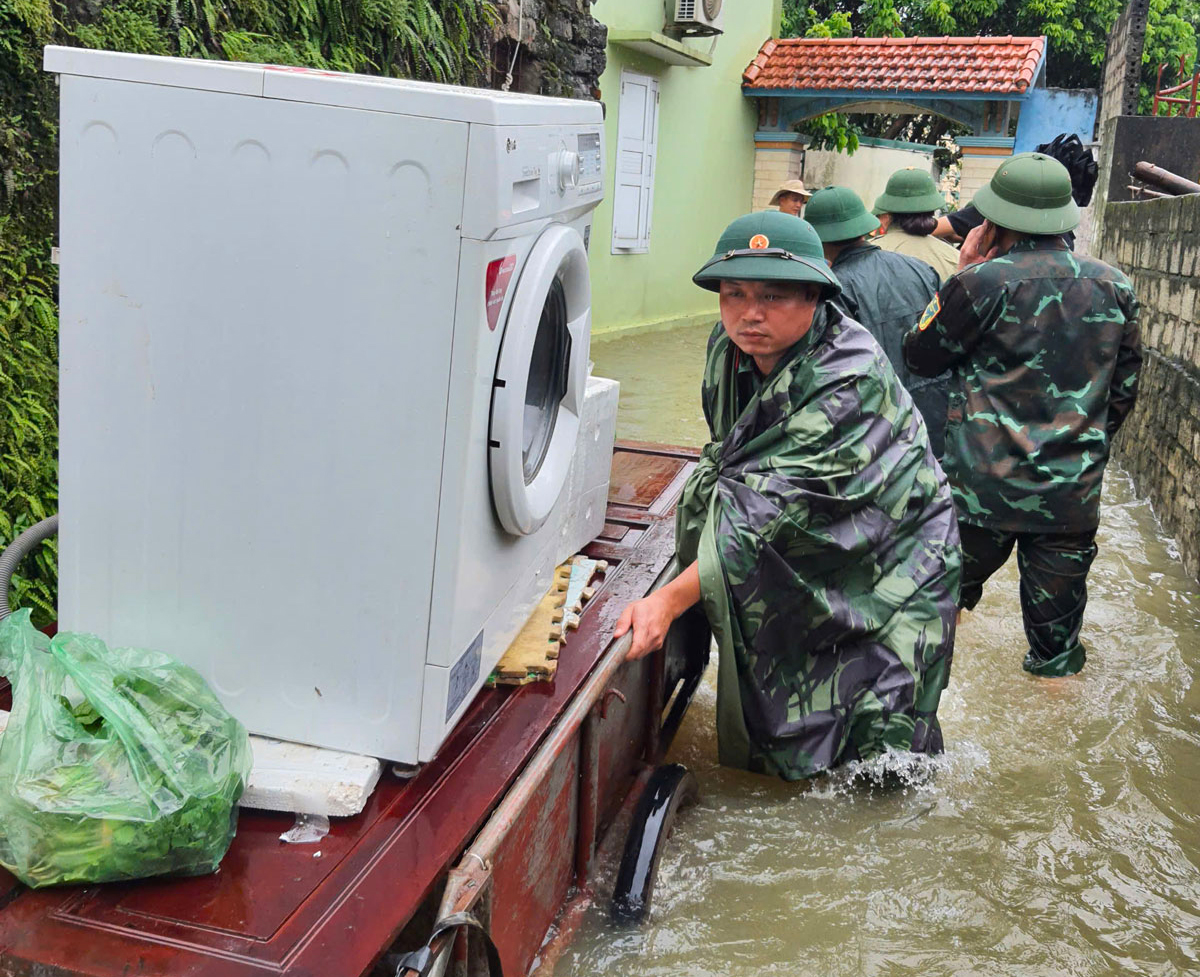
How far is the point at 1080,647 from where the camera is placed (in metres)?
4.15

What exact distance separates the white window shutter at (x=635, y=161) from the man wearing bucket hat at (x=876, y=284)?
671cm

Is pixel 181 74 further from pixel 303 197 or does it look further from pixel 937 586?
pixel 937 586

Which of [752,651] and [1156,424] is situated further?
[1156,424]

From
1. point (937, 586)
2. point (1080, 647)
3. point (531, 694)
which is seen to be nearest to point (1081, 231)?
point (1080, 647)

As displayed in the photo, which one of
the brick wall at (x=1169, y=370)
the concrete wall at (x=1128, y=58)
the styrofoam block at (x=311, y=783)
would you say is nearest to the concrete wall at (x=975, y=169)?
the concrete wall at (x=1128, y=58)

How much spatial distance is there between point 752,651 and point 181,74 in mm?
1847

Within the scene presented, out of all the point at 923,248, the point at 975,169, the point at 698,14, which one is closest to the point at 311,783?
the point at 923,248

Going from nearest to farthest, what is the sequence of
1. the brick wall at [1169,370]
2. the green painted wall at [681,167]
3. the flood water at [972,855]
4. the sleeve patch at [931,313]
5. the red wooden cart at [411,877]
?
the red wooden cart at [411,877], the flood water at [972,855], the sleeve patch at [931,313], the brick wall at [1169,370], the green painted wall at [681,167]

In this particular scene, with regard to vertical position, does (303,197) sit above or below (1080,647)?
above

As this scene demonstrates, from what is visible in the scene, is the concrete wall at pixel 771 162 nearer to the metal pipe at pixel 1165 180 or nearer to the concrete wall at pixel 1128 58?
the concrete wall at pixel 1128 58

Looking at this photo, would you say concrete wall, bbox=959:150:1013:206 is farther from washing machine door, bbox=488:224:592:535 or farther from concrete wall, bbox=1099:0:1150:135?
washing machine door, bbox=488:224:592:535

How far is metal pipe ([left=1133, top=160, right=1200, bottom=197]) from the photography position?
6762mm

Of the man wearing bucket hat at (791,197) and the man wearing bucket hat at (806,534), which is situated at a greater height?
the man wearing bucket hat at (791,197)

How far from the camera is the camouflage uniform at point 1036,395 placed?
3.73 meters
